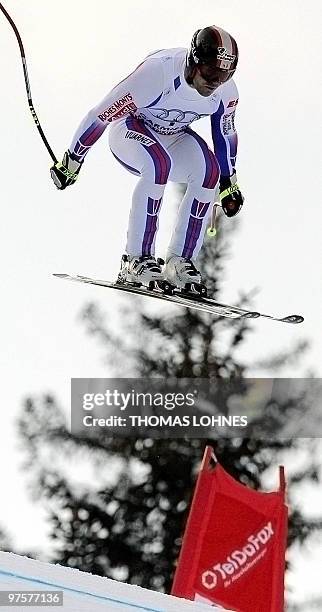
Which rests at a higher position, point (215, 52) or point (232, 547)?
point (215, 52)

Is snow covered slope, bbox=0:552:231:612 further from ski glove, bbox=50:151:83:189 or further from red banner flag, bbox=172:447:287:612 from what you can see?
red banner flag, bbox=172:447:287:612

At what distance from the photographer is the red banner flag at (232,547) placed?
39.5 feet

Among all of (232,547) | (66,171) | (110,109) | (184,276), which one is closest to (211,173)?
(184,276)

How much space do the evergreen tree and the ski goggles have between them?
1005 cm

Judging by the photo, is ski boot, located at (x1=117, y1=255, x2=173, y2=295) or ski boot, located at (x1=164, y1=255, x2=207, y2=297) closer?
ski boot, located at (x1=117, y1=255, x2=173, y2=295)

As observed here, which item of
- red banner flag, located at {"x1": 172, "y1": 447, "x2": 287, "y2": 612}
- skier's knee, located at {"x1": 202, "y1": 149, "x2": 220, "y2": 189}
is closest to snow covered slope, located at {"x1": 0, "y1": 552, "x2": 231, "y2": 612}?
skier's knee, located at {"x1": 202, "y1": 149, "x2": 220, "y2": 189}

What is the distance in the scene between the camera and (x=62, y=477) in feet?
68.1

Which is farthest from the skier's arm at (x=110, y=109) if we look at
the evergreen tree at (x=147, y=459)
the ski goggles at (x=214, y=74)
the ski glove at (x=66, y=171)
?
the evergreen tree at (x=147, y=459)

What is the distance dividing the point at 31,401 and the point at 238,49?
13.4 meters

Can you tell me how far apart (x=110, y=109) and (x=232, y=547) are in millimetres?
4570

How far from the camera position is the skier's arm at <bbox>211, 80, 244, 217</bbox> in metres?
9.13

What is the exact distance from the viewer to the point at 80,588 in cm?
535

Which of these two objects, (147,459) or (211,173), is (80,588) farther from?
(147,459)

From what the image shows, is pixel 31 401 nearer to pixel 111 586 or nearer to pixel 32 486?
pixel 32 486
